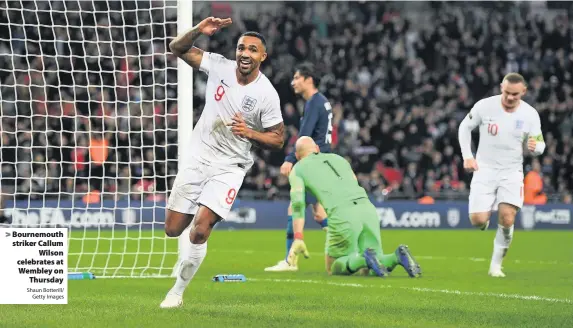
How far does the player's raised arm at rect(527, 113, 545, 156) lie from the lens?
40.1 ft

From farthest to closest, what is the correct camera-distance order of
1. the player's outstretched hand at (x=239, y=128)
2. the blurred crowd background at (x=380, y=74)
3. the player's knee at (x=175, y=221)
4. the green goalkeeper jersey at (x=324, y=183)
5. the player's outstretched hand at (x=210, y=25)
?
1. the blurred crowd background at (x=380, y=74)
2. the green goalkeeper jersey at (x=324, y=183)
3. the player's knee at (x=175, y=221)
4. the player's outstretched hand at (x=210, y=25)
5. the player's outstretched hand at (x=239, y=128)

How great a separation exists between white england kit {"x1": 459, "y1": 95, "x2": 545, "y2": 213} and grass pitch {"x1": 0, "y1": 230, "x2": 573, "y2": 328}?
993 millimetres

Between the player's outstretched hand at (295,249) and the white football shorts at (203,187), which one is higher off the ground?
the white football shorts at (203,187)

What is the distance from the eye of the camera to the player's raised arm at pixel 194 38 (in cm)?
845

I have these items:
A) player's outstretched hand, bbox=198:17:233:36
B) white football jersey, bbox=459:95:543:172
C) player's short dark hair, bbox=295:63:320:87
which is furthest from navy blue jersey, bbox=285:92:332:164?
player's outstretched hand, bbox=198:17:233:36

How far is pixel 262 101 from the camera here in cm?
868

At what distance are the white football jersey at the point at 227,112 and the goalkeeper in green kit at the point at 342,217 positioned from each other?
3252 mm

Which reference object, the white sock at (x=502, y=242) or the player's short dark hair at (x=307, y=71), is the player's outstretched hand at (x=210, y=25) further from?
the white sock at (x=502, y=242)

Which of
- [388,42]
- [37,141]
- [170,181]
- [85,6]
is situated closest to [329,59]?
[388,42]

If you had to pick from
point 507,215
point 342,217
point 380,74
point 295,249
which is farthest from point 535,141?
point 380,74

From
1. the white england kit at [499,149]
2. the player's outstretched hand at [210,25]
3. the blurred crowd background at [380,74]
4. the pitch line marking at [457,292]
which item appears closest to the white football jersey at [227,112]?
the player's outstretched hand at [210,25]

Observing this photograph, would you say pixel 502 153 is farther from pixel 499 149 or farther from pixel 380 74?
pixel 380 74

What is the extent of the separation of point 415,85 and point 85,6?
987 centimetres

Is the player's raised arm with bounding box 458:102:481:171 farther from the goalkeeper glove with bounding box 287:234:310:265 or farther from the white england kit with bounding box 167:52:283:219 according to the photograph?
the white england kit with bounding box 167:52:283:219
